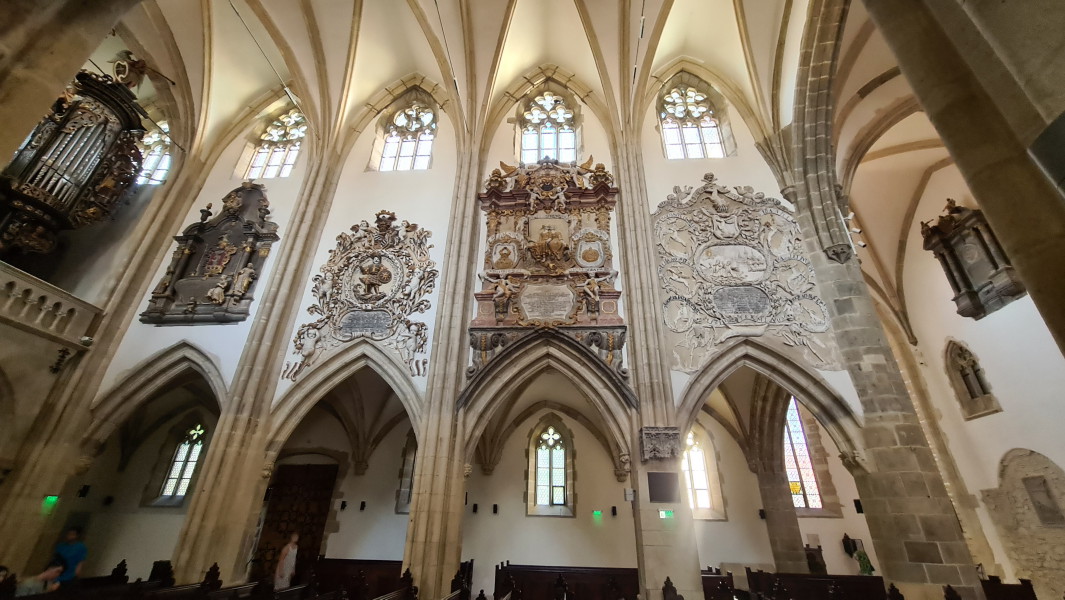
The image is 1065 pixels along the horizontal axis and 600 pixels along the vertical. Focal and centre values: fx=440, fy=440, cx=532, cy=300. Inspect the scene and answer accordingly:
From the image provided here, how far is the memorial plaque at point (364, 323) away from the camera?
8.05 metres

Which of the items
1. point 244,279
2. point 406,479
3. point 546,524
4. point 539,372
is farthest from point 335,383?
point 546,524

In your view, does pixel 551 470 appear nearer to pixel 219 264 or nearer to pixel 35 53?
pixel 219 264

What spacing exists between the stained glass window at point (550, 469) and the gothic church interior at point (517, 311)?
0.07 metres

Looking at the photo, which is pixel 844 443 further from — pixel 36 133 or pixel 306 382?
pixel 36 133

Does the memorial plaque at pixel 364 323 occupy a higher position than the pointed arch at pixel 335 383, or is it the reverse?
the memorial plaque at pixel 364 323

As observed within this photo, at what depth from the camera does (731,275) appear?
7969mm

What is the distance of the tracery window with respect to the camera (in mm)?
9844

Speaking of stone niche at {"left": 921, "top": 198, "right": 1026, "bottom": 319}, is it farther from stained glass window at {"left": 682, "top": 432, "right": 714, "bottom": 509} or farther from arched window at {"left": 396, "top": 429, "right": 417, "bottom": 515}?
arched window at {"left": 396, "top": 429, "right": 417, "bottom": 515}

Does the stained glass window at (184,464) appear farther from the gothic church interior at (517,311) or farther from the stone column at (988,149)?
the stone column at (988,149)

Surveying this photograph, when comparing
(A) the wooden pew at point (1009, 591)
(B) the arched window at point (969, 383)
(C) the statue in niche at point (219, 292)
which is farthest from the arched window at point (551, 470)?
(B) the arched window at point (969, 383)

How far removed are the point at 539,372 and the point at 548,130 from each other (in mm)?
6268

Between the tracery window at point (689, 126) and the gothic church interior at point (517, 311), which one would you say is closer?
the gothic church interior at point (517, 311)

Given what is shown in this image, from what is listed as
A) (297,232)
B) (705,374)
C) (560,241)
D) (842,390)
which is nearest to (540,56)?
(560,241)

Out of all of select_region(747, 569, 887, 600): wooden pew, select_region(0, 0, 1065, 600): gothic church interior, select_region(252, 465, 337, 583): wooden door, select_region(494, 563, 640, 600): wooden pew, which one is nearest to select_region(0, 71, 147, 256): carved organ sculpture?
select_region(0, 0, 1065, 600): gothic church interior
